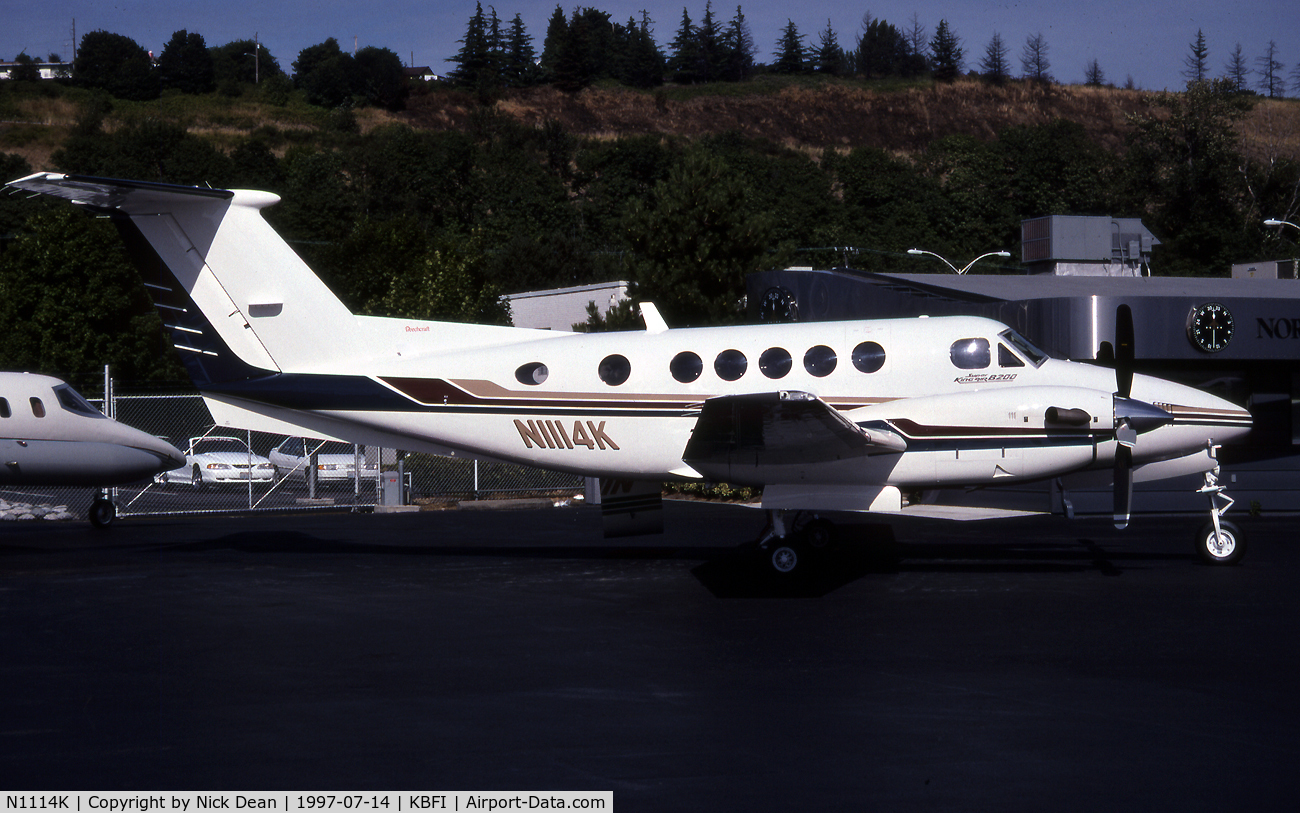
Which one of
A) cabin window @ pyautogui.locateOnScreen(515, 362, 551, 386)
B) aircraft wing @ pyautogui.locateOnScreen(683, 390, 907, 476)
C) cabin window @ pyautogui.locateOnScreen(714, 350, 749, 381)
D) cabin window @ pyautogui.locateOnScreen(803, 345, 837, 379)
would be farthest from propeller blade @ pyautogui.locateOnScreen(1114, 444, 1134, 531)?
cabin window @ pyautogui.locateOnScreen(515, 362, 551, 386)

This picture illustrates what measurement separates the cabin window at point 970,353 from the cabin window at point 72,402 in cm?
1477

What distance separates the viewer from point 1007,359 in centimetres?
1435

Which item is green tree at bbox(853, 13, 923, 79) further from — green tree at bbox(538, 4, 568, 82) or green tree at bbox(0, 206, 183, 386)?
green tree at bbox(0, 206, 183, 386)

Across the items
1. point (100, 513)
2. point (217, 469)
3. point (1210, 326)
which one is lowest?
point (100, 513)

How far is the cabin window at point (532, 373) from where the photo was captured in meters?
14.9

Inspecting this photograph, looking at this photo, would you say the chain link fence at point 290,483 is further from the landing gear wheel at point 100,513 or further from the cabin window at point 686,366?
the cabin window at point 686,366

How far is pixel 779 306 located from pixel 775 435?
13419mm

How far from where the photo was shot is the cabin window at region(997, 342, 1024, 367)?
14.3m

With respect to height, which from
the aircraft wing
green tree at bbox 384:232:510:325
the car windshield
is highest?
green tree at bbox 384:232:510:325

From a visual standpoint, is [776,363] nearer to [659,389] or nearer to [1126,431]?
[659,389]

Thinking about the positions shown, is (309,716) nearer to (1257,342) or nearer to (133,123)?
(1257,342)

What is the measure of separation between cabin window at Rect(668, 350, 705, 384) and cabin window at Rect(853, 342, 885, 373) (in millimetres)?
1953

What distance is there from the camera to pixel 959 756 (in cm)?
654

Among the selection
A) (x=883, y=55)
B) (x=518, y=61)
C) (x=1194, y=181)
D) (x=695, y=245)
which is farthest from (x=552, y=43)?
(x=695, y=245)
